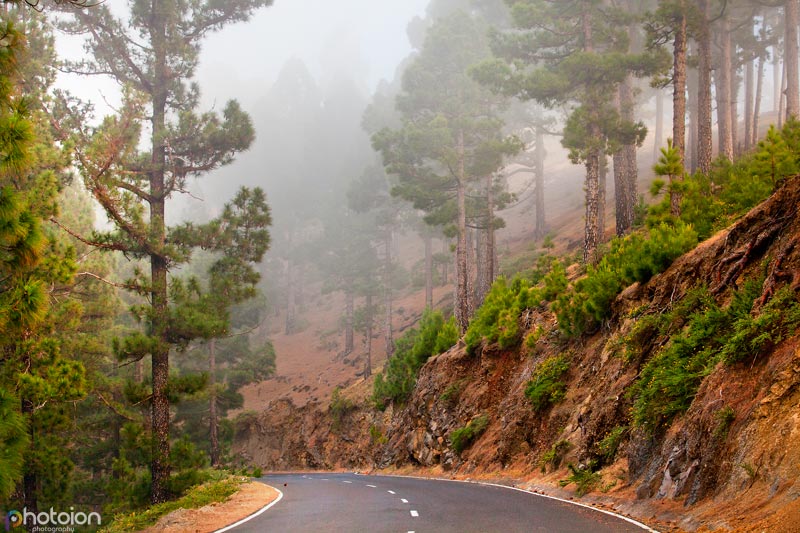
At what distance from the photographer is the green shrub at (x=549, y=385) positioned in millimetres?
19016

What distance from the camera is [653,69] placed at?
26672 mm

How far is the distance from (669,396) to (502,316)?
12685 mm

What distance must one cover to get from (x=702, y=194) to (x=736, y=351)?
1020cm

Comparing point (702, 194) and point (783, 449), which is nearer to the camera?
point (783, 449)

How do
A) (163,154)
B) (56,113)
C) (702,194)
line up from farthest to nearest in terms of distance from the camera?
(163,154) → (56,113) → (702,194)

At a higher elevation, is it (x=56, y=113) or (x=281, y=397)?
(x=56, y=113)

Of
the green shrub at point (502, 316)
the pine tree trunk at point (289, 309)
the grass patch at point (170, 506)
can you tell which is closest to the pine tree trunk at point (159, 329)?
the grass patch at point (170, 506)

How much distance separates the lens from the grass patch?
1456 cm

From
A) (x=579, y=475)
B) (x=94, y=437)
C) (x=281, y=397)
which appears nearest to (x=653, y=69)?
(x=579, y=475)

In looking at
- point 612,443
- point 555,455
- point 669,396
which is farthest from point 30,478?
point 669,396

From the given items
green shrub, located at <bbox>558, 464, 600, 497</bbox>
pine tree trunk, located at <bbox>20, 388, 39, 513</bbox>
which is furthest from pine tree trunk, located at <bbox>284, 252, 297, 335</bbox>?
green shrub, located at <bbox>558, 464, 600, 497</bbox>

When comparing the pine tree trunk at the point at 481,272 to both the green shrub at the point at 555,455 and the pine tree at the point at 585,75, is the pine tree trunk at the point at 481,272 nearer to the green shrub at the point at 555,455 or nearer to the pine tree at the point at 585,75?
the pine tree at the point at 585,75

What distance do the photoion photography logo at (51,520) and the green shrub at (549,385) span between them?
14784mm

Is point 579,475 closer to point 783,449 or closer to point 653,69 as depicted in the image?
point 783,449
